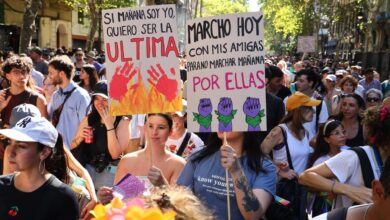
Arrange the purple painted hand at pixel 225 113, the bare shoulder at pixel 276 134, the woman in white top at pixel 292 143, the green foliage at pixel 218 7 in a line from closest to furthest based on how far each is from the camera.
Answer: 1. the purple painted hand at pixel 225 113
2. the woman in white top at pixel 292 143
3. the bare shoulder at pixel 276 134
4. the green foliage at pixel 218 7

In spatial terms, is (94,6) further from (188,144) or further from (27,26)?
(188,144)

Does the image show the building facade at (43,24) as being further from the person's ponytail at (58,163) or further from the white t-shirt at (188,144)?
the person's ponytail at (58,163)

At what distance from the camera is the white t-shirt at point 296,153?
203 inches

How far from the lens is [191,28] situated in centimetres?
395

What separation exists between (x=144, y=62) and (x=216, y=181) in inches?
48.1

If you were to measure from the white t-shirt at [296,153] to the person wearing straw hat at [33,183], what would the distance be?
2.46 metres

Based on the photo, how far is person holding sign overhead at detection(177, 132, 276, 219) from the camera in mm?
3256

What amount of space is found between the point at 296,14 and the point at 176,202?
2107 inches

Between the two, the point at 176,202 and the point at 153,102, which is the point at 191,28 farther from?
the point at 176,202

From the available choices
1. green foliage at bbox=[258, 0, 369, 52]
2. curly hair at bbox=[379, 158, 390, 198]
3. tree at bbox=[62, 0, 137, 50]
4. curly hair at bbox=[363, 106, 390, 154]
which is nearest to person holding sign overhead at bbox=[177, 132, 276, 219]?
curly hair at bbox=[363, 106, 390, 154]

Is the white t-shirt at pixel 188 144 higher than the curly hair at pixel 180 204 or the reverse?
the reverse

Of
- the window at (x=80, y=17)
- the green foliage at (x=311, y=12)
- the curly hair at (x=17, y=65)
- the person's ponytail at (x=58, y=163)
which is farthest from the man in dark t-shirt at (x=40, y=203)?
the window at (x=80, y=17)

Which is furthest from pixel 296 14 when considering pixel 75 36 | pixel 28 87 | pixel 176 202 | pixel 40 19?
pixel 176 202

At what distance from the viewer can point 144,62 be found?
4234 mm
